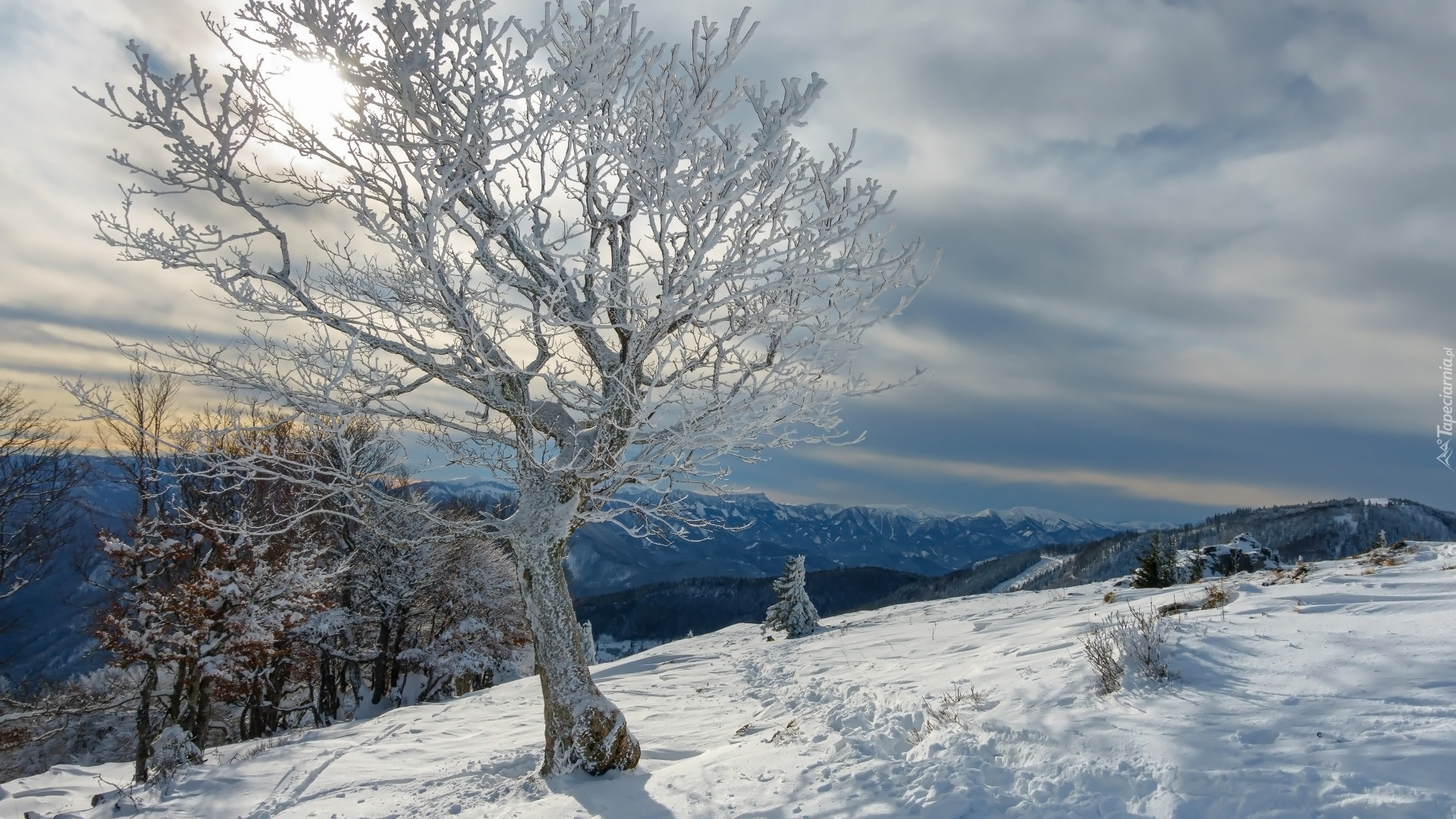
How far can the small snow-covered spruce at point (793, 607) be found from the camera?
25719 mm

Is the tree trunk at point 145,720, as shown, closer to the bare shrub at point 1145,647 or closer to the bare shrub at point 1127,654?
the bare shrub at point 1127,654

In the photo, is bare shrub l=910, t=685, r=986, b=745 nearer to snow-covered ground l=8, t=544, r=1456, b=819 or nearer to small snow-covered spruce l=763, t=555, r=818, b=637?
snow-covered ground l=8, t=544, r=1456, b=819

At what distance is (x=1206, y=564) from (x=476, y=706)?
27.8 meters

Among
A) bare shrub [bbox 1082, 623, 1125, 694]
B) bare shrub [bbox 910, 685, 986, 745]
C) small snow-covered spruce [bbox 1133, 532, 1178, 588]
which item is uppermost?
bare shrub [bbox 1082, 623, 1125, 694]

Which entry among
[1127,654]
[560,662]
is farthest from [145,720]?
[1127,654]

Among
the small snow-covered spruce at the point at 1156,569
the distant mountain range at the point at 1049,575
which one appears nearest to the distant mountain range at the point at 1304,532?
the distant mountain range at the point at 1049,575

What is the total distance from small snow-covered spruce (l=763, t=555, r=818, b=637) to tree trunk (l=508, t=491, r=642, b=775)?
18.9 metres

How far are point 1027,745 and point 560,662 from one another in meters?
4.92

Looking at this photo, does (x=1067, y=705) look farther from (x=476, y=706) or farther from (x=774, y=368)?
(x=476, y=706)

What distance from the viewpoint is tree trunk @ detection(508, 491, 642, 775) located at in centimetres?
711

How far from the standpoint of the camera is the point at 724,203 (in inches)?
210

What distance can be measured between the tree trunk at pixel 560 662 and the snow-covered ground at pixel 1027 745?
0.26 meters

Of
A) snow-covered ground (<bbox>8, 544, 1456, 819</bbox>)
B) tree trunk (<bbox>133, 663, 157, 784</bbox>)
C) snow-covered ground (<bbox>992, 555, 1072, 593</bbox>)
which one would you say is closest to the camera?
snow-covered ground (<bbox>8, 544, 1456, 819</bbox>)

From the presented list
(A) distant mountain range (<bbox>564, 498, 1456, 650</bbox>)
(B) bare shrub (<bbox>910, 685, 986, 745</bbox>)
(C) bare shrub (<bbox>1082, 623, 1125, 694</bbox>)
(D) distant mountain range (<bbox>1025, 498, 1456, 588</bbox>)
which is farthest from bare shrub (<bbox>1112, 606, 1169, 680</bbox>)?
(D) distant mountain range (<bbox>1025, 498, 1456, 588</bbox>)
